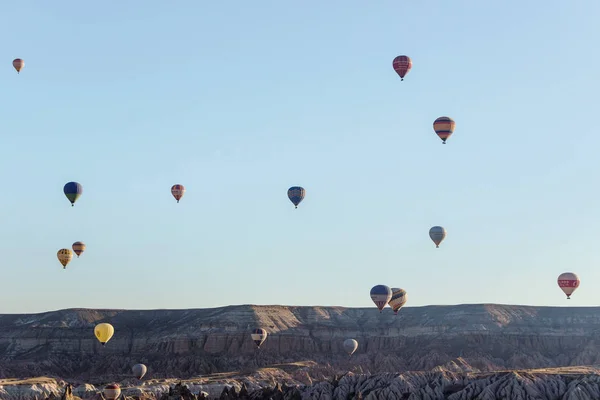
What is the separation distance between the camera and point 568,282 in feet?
473

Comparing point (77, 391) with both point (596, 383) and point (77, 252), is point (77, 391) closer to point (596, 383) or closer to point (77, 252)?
point (77, 252)

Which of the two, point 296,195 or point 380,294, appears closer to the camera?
point 296,195

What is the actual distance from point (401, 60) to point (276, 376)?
260 ft

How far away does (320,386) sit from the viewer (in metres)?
141

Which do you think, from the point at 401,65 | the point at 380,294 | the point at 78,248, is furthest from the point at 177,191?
the point at 401,65

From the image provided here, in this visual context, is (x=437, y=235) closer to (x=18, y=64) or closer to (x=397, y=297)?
(x=397, y=297)

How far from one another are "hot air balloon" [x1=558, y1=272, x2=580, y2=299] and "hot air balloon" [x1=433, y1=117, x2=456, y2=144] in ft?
98.7

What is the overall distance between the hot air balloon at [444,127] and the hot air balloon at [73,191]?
156 ft

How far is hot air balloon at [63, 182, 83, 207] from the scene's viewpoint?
135 m

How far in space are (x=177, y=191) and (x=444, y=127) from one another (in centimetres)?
4322

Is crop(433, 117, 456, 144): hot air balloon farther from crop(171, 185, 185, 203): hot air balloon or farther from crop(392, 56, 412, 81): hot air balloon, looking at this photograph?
crop(171, 185, 185, 203): hot air balloon

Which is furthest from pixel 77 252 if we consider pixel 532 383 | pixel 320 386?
pixel 532 383

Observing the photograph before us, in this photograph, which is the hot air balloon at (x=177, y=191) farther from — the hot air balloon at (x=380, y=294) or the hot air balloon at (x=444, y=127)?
the hot air balloon at (x=444, y=127)

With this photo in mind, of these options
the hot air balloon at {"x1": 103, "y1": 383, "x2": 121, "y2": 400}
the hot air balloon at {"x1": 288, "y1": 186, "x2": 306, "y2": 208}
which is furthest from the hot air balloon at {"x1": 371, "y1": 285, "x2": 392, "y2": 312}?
the hot air balloon at {"x1": 103, "y1": 383, "x2": 121, "y2": 400}
